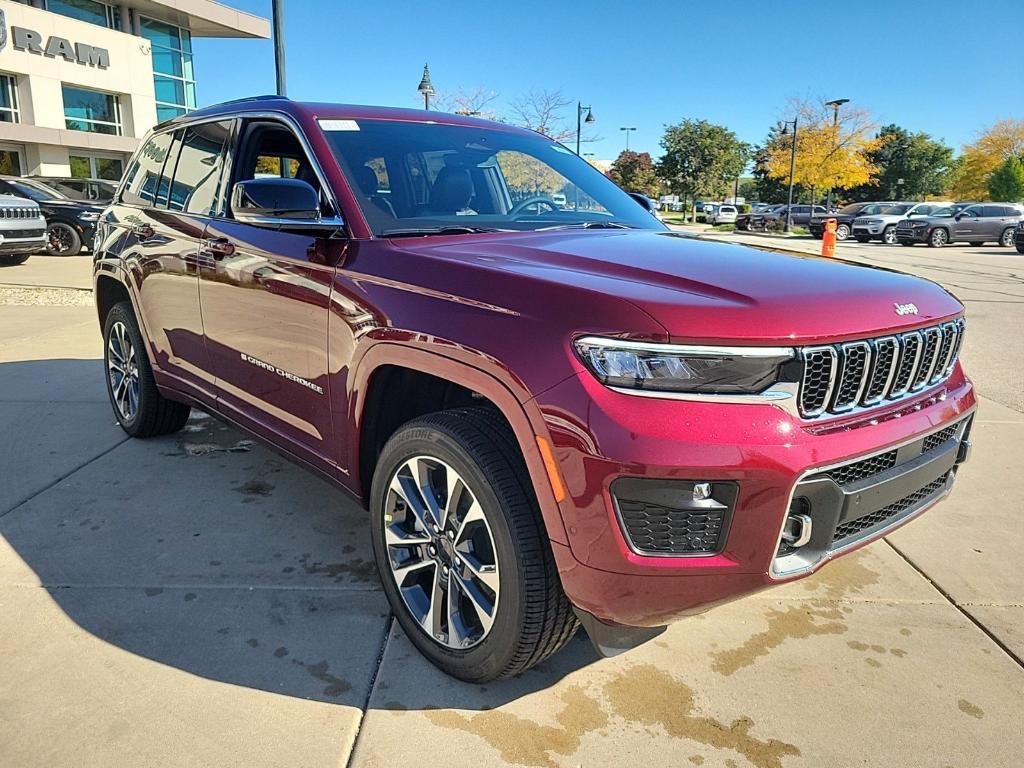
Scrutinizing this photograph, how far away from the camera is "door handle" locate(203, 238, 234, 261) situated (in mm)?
3363

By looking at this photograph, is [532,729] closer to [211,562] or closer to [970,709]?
[970,709]

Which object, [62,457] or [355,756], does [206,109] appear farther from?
[355,756]

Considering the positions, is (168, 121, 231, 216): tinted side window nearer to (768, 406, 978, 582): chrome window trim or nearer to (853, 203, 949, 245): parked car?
(768, 406, 978, 582): chrome window trim

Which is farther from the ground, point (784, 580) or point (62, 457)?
point (784, 580)

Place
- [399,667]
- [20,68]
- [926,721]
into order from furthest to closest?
[20,68], [399,667], [926,721]

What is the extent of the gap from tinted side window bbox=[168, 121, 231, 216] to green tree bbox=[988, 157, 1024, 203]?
59.4 m

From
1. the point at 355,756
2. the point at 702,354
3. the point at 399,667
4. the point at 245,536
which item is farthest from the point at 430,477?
the point at 245,536

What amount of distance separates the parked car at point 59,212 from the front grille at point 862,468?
642 inches

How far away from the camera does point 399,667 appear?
8.45 ft

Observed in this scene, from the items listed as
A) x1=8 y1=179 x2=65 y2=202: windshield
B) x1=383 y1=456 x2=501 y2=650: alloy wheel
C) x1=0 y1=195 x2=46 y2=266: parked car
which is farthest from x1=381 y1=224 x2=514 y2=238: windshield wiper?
x1=8 y1=179 x2=65 y2=202: windshield

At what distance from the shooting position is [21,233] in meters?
13.0

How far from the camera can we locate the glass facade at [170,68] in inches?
1352

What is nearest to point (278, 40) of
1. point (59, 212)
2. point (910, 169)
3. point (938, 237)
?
point (59, 212)

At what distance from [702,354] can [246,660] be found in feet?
5.89
